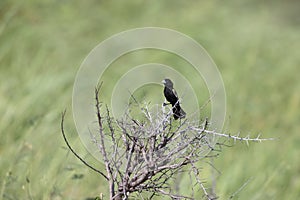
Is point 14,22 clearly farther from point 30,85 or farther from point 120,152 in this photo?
point 120,152

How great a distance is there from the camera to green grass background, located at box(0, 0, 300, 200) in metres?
2.69

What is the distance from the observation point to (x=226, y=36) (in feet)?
23.8

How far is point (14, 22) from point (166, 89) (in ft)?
13.5

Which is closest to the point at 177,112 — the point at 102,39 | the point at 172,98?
the point at 172,98

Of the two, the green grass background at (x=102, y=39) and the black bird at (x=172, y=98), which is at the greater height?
the green grass background at (x=102, y=39)

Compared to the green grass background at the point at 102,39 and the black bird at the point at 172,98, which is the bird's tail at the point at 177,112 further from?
the green grass background at the point at 102,39

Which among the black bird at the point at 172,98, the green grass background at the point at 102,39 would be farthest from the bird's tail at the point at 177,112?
the green grass background at the point at 102,39

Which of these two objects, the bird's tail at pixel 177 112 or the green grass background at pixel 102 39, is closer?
the bird's tail at pixel 177 112

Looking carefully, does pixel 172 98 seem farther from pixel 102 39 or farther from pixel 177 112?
pixel 102 39

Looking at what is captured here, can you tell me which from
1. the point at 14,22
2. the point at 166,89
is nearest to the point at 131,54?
the point at 14,22

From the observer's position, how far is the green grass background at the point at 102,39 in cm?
269

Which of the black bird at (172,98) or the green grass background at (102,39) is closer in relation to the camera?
the black bird at (172,98)

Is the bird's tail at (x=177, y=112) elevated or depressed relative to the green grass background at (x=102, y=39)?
depressed

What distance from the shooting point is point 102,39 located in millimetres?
6449
